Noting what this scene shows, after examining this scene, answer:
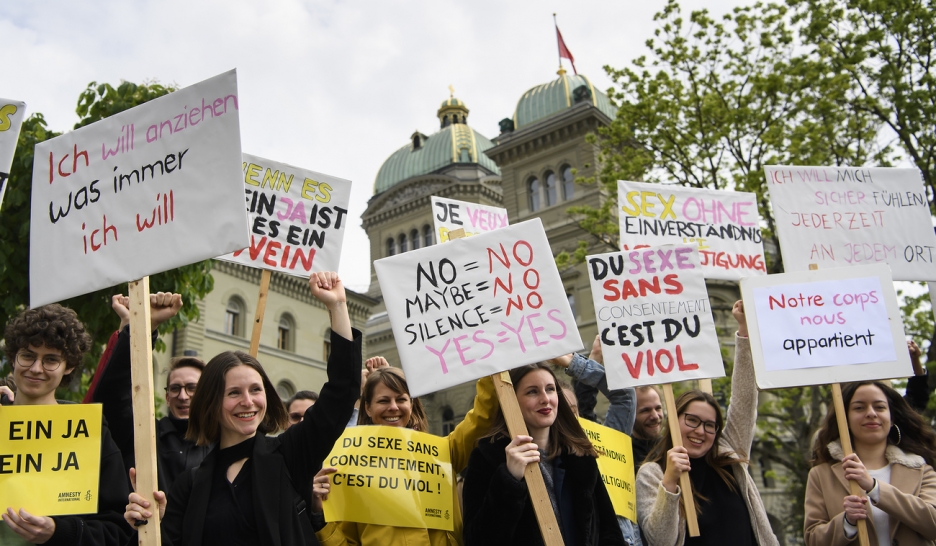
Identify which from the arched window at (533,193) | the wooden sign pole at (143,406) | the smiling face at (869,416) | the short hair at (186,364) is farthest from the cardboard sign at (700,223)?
the arched window at (533,193)

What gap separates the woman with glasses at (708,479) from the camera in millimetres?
4734

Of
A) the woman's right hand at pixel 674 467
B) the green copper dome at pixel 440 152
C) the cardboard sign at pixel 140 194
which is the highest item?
the green copper dome at pixel 440 152

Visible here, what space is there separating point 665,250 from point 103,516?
368cm

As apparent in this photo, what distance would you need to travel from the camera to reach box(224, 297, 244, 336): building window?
32906mm

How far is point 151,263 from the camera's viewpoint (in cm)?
391

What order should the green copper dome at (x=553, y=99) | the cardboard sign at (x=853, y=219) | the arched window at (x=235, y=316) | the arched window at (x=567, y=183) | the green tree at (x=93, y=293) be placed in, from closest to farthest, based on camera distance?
the cardboard sign at (x=853, y=219)
the green tree at (x=93, y=293)
the arched window at (x=235, y=316)
the arched window at (x=567, y=183)
the green copper dome at (x=553, y=99)

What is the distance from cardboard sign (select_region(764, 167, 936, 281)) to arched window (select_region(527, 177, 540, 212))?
33.0 meters

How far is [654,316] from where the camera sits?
562cm

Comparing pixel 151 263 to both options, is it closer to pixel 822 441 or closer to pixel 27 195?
pixel 822 441

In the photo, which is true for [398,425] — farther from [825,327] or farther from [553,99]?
[553,99]

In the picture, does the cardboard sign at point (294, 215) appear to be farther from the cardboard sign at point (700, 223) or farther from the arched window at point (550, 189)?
the arched window at point (550, 189)

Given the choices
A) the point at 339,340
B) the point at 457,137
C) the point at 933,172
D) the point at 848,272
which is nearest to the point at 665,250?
the point at 848,272

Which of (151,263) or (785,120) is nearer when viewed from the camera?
(151,263)

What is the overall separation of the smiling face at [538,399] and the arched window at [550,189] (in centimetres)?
3502
